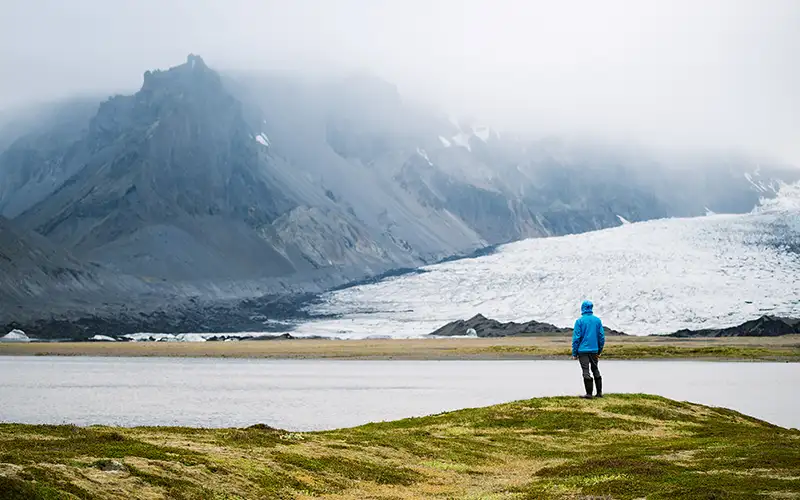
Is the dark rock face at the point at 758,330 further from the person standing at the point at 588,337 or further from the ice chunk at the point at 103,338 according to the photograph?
the person standing at the point at 588,337

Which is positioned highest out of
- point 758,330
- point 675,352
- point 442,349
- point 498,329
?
point 498,329

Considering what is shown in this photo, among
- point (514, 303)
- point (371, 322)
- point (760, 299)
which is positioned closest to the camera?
point (760, 299)

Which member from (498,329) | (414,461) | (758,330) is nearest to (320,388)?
(414,461)

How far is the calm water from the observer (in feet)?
143

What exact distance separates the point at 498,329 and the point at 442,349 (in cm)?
2192

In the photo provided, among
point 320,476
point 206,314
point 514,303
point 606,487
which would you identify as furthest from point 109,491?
point 206,314

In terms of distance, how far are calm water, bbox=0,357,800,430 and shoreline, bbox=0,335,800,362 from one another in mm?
6813

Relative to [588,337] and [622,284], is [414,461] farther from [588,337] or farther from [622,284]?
[622,284]

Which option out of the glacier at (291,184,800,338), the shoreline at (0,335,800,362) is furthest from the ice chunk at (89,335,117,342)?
the glacier at (291,184,800,338)

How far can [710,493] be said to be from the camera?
17094 millimetres

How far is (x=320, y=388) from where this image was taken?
201 ft

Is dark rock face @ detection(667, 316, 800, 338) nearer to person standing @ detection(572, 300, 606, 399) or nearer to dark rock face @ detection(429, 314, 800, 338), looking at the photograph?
dark rock face @ detection(429, 314, 800, 338)

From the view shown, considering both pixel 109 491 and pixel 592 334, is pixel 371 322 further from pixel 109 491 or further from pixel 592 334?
pixel 109 491

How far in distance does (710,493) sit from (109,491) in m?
10.0
